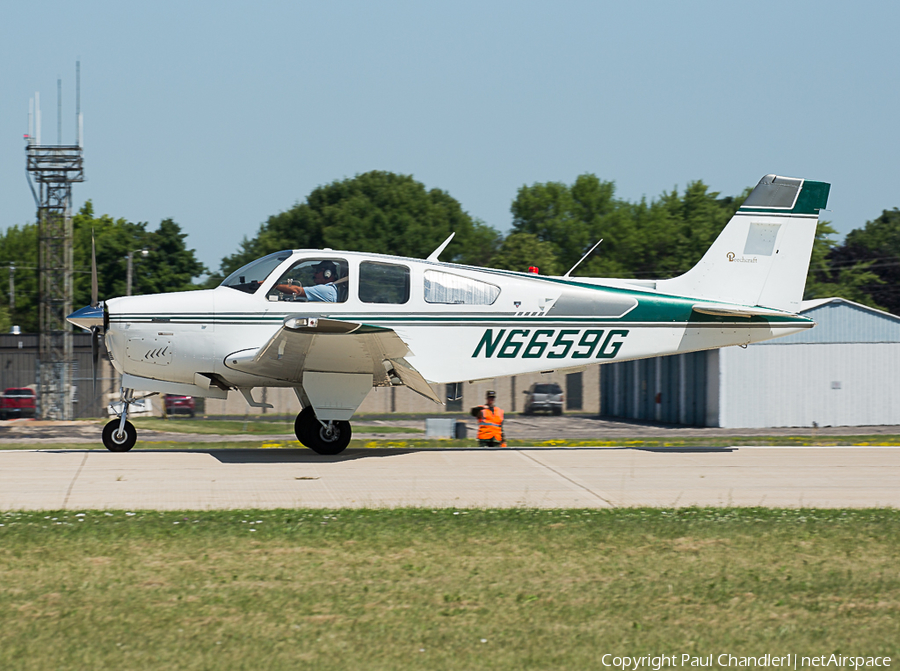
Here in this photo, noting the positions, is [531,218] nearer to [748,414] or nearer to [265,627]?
[748,414]

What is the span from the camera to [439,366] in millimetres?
12336

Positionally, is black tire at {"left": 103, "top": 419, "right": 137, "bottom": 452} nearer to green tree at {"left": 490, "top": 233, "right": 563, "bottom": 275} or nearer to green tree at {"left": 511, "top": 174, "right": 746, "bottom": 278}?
green tree at {"left": 490, "top": 233, "right": 563, "bottom": 275}

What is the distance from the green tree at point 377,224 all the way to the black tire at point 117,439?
50817 millimetres

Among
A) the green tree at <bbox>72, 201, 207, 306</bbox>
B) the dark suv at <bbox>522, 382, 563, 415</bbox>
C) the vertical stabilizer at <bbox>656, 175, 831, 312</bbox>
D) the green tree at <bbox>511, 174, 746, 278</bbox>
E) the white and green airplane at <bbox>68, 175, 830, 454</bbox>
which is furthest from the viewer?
the green tree at <bbox>511, 174, 746, 278</bbox>

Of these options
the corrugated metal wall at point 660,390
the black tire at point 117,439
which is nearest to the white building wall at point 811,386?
the corrugated metal wall at point 660,390

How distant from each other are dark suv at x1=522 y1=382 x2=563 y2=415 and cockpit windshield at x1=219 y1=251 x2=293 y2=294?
30456 mm

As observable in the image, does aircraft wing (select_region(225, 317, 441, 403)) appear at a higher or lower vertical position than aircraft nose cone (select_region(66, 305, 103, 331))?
lower

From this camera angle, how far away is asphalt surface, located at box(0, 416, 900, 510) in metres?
8.42

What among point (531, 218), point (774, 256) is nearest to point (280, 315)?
point (774, 256)

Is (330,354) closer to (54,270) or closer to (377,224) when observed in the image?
(54,270)

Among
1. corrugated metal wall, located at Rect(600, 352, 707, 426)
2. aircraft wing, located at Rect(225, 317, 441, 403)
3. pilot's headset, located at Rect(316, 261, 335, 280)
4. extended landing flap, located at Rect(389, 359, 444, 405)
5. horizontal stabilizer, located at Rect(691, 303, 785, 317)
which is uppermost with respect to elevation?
pilot's headset, located at Rect(316, 261, 335, 280)

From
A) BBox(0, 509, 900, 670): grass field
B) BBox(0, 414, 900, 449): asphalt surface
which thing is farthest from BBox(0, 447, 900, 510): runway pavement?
BBox(0, 414, 900, 449): asphalt surface

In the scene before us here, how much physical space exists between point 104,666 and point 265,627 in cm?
83

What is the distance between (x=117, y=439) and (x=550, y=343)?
6194 mm
